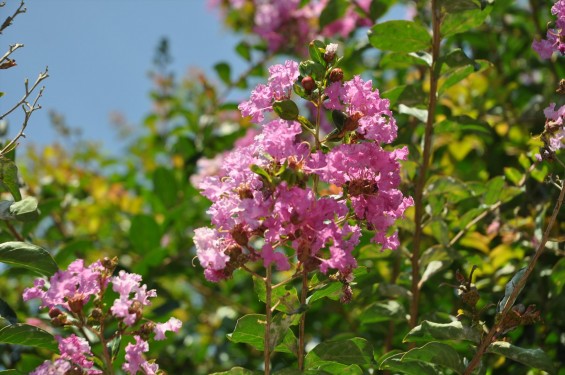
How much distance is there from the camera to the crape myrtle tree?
1.09 m

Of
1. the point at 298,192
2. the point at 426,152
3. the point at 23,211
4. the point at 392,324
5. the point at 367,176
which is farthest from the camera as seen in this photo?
the point at 392,324

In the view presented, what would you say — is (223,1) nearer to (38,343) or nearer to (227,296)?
(227,296)

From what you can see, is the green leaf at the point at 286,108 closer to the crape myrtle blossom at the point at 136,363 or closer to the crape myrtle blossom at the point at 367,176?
the crape myrtle blossom at the point at 367,176

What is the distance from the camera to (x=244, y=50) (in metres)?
3.05

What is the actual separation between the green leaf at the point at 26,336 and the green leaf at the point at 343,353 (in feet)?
1.57

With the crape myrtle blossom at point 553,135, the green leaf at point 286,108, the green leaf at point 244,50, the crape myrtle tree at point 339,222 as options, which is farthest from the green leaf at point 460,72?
the green leaf at point 244,50

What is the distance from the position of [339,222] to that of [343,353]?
0.25 m

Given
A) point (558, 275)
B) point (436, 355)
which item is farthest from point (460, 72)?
point (436, 355)

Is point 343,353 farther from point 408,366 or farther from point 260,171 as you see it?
point 260,171

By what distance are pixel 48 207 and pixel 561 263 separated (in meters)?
1.57

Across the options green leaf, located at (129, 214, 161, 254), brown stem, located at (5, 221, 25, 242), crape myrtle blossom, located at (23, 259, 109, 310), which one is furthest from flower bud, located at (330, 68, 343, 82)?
green leaf, located at (129, 214, 161, 254)

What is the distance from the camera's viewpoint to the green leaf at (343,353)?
46.6 inches

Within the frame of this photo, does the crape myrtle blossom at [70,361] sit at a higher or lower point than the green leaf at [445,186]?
higher

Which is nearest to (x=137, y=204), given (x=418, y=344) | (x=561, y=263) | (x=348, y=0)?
(x=348, y=0)
